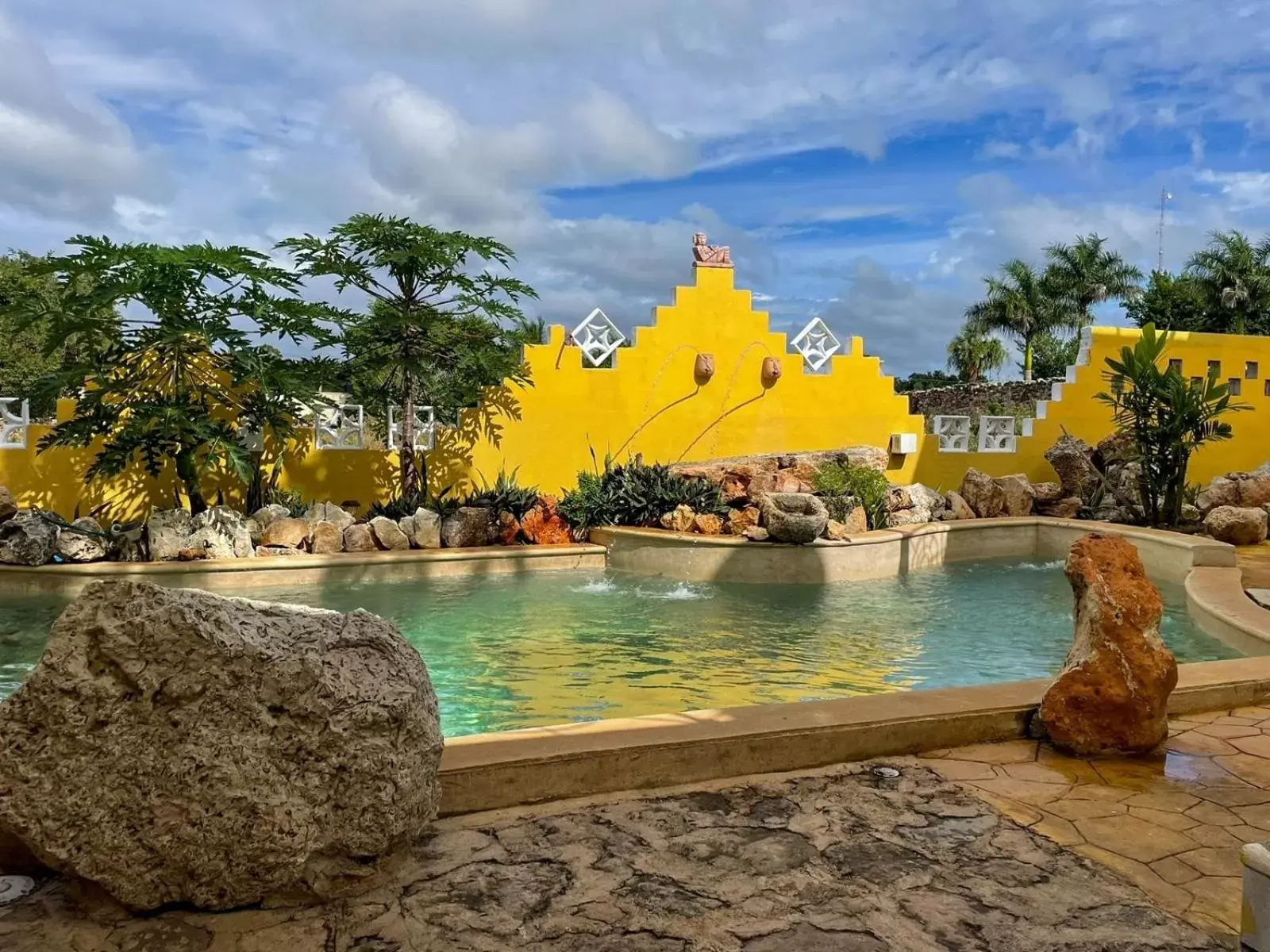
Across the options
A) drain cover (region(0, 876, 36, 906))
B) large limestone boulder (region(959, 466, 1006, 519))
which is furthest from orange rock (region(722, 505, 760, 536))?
drain cover (region(0, 876, 36, 906))

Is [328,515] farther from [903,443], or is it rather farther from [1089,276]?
[1089,276]

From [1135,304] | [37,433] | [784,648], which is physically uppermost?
[1135,304]

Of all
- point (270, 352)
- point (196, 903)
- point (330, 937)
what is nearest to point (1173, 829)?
point (330, 937)

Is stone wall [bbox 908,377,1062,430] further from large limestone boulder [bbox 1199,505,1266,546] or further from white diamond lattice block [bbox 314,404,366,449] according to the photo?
white diamond lattice block [bbox 314,404,366,449]

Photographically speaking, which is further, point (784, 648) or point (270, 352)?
point (270, 352)

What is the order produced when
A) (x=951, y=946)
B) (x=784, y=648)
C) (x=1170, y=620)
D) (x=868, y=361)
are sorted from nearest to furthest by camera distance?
(x=951, y=946)
(x=784, y=648)
(x=1170, y=620)
(x=868, y=361)

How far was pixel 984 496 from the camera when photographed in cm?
1358

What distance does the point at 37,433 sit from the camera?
38.3ft

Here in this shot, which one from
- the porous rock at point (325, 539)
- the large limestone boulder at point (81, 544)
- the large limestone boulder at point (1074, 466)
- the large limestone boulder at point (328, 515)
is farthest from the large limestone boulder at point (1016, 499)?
the large limestone boulder at point (81, 544)

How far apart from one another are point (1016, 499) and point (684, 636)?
8.01 metres

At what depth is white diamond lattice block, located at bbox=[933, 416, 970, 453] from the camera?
15.3 m

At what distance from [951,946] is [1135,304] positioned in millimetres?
36547

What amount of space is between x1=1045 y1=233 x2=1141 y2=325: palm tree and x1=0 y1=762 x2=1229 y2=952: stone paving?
3549 cm

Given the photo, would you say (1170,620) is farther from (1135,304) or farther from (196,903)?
(1135,304)
